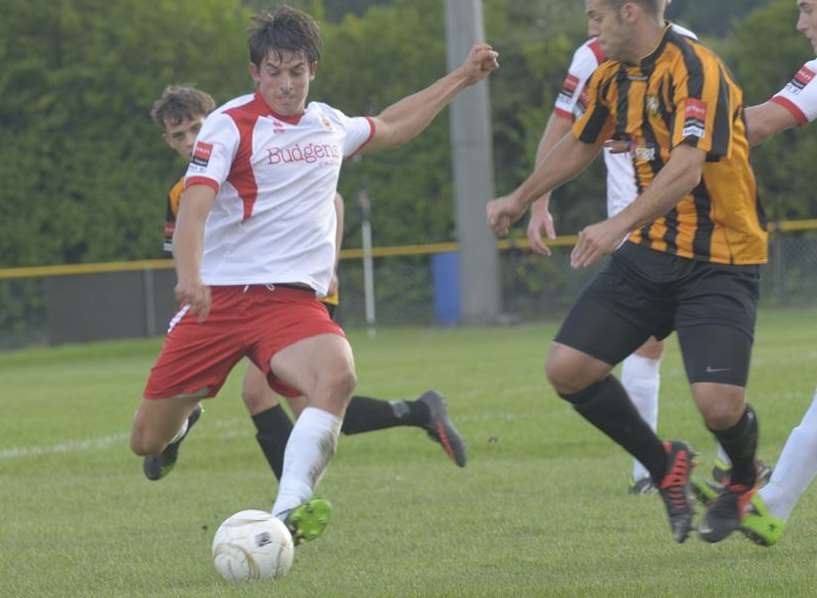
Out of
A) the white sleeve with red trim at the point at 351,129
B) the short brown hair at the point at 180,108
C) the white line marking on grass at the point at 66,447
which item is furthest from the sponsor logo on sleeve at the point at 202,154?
the white line marking on grass at the point at 66,447

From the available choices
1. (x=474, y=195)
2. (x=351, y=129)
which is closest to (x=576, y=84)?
(x=351, y=129)

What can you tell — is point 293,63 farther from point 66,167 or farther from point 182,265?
point 66,167

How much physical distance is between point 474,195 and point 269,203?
20.3 meters

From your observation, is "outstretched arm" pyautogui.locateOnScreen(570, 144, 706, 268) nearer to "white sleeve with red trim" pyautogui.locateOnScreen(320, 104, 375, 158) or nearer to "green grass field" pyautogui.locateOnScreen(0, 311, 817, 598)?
"green grass field" pyautogui.locateOnScreen(0, 311, 817, 598)

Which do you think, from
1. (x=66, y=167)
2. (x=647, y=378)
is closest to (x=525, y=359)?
Answer: (x=647, y=378)

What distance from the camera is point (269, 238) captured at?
21.5 ft

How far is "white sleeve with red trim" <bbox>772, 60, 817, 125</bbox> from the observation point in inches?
258

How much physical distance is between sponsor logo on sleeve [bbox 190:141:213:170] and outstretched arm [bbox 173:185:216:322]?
0.32 ft

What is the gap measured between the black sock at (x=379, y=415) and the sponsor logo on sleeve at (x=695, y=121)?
3215 millimetres

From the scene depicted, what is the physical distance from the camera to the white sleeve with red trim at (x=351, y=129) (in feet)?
22.5

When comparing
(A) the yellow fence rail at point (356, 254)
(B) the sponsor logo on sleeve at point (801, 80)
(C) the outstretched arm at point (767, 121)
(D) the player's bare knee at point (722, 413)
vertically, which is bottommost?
(A) the yellow fence rail at point (356, 254)

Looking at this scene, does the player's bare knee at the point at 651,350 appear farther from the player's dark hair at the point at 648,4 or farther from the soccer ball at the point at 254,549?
the soccer ball at the point at 254,549

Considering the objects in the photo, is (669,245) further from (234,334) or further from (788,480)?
(234,334)

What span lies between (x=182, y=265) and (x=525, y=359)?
12528 millimetres
